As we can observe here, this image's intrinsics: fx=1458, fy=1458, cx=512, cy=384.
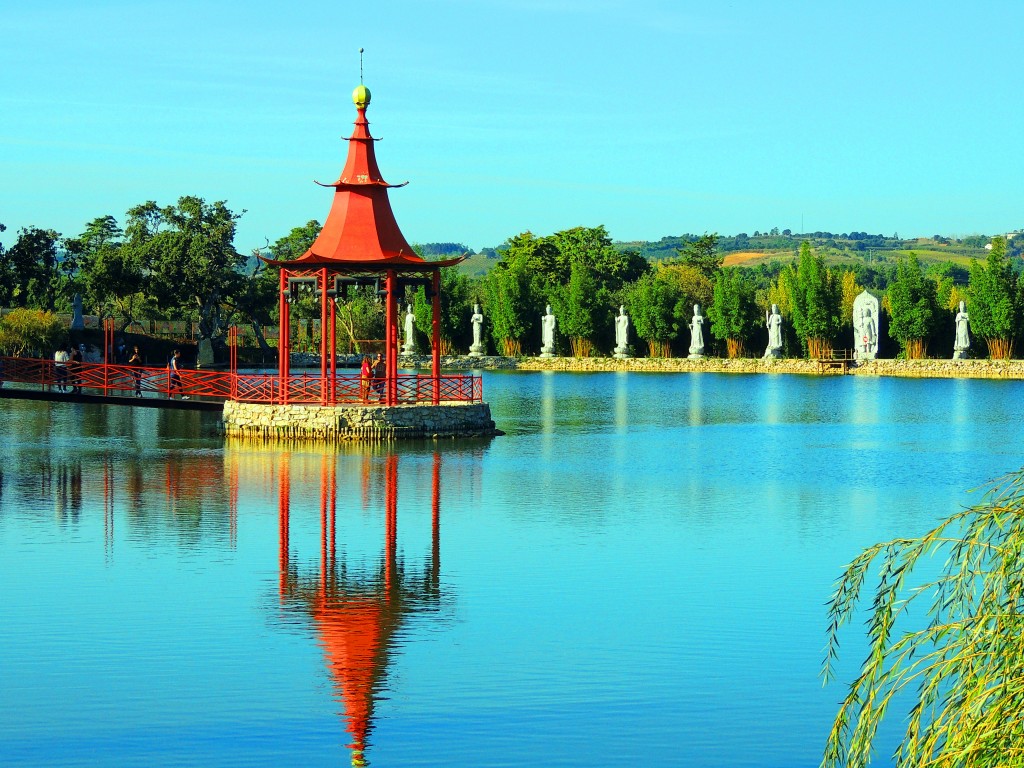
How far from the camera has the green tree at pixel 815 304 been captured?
73.6 meters

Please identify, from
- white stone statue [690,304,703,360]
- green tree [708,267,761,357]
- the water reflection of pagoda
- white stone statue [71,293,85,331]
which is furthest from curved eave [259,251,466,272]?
white stone statue [690,304,703,360]

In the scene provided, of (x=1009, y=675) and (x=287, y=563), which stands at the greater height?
(x=1009, y=675)

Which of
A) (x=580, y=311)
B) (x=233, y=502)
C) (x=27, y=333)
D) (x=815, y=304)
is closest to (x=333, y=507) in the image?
(x=233, y=502)

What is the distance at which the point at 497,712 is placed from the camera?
11.0 meters

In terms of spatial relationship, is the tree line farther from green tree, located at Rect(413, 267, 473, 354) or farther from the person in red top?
the person in red top

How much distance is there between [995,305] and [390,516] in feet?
173

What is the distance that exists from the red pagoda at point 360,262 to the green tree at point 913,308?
42.5 meters

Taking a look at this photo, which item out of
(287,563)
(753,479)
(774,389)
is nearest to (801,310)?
(774,389)

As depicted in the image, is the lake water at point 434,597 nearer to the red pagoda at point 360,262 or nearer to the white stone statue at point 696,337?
the red pagoda at point 360,262

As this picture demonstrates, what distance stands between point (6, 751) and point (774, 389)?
5067 centimetres

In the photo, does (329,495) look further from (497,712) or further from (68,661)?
(497,712)

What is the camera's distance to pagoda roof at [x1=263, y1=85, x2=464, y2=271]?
31.5 meters

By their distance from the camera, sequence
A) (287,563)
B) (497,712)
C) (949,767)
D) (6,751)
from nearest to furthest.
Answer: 1. (949,767)
2. (6,751)
3. (497,712)
4. (287,563)

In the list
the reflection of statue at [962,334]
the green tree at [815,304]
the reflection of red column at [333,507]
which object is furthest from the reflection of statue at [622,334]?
the reflection of red column at [333,507]
